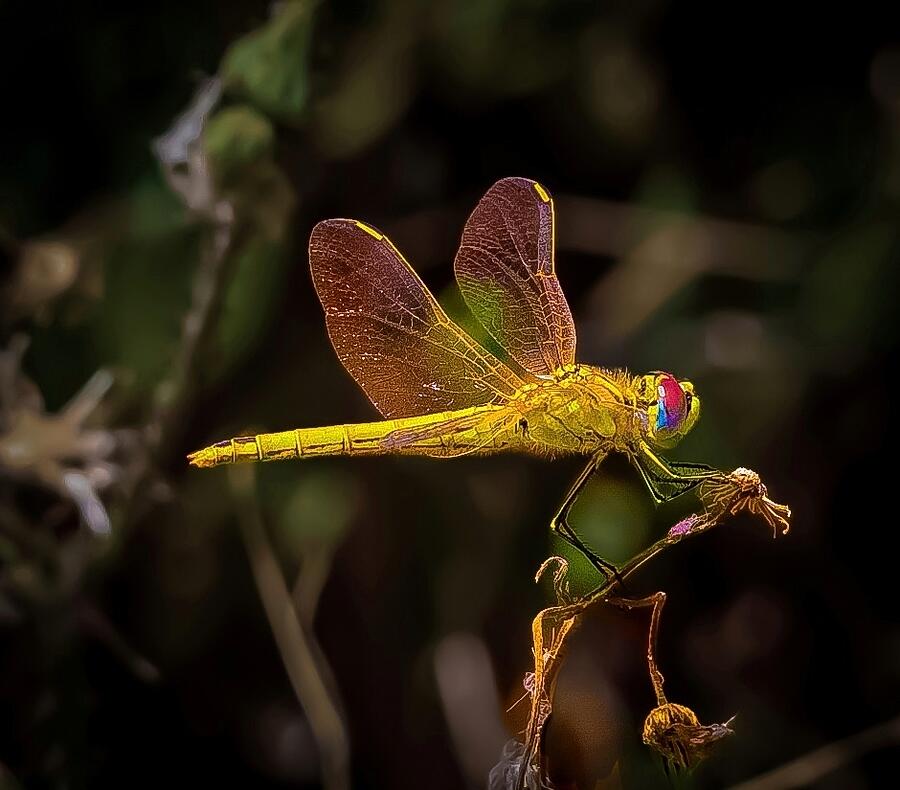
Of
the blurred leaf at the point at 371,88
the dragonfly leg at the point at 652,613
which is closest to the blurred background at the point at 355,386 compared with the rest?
the blurred leaf at the point at 371,88

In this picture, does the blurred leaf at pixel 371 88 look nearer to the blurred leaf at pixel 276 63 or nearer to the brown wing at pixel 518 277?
the blurred leaf at pixel 276 63

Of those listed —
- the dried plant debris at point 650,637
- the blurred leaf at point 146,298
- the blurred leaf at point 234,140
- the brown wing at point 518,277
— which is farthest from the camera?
the blurred leaf at point 146,298

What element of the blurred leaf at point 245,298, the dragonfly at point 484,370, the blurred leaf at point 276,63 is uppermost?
the blurred leaf at point 276,63

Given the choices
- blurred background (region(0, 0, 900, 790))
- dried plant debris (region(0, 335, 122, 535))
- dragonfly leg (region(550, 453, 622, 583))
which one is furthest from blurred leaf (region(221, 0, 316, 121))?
dragonfly leg (region(550, 453, 622, 583))

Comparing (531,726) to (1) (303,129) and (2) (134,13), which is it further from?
(2) (134,13)

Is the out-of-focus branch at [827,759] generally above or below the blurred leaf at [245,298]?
below

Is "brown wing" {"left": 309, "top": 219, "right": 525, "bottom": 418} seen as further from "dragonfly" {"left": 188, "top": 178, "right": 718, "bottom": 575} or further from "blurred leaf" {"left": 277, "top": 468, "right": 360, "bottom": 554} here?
"blurred leaf" {"left": 277, "top": 468, "right": 360, "bottom": 554}

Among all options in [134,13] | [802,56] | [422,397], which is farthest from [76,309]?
[802,56]
